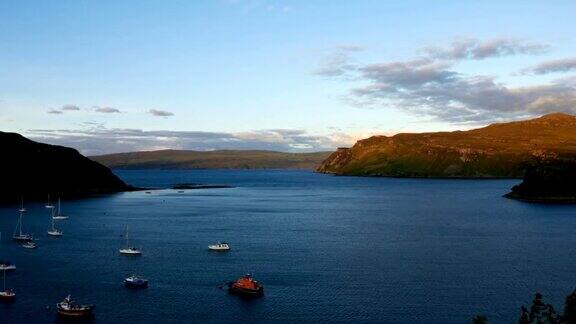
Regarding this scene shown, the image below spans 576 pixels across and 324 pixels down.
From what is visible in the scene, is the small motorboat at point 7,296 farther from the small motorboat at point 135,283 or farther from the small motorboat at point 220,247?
the small motorboat at point 220,247

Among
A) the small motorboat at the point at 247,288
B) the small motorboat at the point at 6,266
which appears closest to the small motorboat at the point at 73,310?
the small motorboat at the point at 247,288

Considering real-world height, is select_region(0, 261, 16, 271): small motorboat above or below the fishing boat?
above

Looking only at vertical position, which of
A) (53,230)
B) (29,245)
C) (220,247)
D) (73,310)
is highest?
(53,230)

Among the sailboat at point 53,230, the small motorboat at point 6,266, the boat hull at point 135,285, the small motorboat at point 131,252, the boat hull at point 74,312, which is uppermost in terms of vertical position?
the sailboat at point 53,230

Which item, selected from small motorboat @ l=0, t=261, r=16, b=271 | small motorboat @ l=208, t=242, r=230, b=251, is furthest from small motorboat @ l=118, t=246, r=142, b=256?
small motorboat @ l=0, t=261, r=16, b=271

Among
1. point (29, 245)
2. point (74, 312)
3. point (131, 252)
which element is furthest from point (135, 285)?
point (29, 245)

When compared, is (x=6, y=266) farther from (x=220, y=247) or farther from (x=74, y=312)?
(x=220, y=247)

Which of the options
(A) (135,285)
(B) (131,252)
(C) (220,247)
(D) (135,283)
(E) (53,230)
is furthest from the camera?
(E) (53,230)

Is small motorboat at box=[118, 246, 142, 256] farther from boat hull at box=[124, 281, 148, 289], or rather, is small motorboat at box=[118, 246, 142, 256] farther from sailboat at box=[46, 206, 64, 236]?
sailboat at box=[46, 206, 64, 236]

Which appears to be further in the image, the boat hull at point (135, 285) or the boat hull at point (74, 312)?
the boat hull at point (135, 285)
